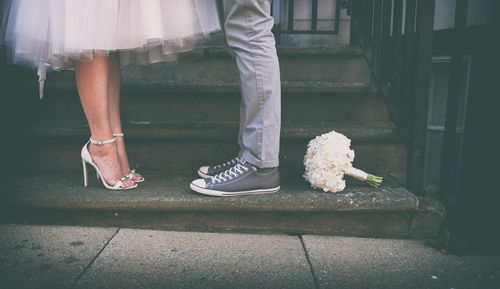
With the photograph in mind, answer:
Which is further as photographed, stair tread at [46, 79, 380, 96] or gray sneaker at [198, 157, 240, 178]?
stair tread at [46, 79, 380, 96]

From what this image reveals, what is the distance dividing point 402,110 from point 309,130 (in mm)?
443

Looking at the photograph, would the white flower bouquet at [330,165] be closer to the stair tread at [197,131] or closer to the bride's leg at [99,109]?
the stair tread at [197,131]

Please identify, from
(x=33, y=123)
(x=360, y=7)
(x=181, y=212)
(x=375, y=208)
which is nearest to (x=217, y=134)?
(x=181, y=212)

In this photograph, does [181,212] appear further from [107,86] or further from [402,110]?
[402,110]

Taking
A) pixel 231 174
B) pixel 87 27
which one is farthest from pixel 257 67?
pixel 87 27

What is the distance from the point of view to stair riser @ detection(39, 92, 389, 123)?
6.87 feet

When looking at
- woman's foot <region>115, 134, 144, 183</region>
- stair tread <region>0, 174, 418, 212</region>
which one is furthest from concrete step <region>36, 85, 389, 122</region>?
stair tread <region>0, 174, 418, 212</region>

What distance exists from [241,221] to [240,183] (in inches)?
6.5

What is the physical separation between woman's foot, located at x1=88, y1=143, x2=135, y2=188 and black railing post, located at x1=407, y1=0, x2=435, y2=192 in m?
1.27

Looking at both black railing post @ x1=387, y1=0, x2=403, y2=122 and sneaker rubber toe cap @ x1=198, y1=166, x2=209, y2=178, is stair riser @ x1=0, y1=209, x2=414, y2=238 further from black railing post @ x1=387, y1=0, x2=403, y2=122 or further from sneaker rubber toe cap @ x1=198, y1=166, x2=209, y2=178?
black railing post @ x1=387, y1=0, x2=403, y2=122

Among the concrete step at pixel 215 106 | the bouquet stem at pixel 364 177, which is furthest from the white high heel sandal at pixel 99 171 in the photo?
the bouquet stem at pixel 364 177

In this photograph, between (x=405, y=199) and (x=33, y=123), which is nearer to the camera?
(x=405, y=199)

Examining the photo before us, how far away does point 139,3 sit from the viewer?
5.19 ft

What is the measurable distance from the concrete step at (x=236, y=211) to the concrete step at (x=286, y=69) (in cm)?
87
